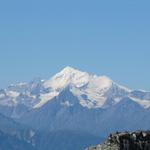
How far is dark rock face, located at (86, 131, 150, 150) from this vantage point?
48.4 meters

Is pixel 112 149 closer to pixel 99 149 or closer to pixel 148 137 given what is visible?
pixel 99 149

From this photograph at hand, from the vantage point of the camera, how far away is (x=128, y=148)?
4866 cm

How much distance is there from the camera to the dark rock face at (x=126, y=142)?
4838 cm

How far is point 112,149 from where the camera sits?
154ft

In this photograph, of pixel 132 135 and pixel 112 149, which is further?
pixel 132 135

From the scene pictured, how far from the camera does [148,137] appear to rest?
5097 centimetres

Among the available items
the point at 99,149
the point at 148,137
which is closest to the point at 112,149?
the point at 99,149

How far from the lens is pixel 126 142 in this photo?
1928 inches

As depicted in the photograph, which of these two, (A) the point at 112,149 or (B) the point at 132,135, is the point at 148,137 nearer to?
(B) the point at 132,135

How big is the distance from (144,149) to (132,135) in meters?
1.55

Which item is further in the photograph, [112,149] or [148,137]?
[148,137]

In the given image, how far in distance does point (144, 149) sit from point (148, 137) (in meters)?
1.79

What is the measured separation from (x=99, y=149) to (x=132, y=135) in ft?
10.4

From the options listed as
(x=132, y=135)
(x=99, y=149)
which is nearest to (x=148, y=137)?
(x=132, y=135)
